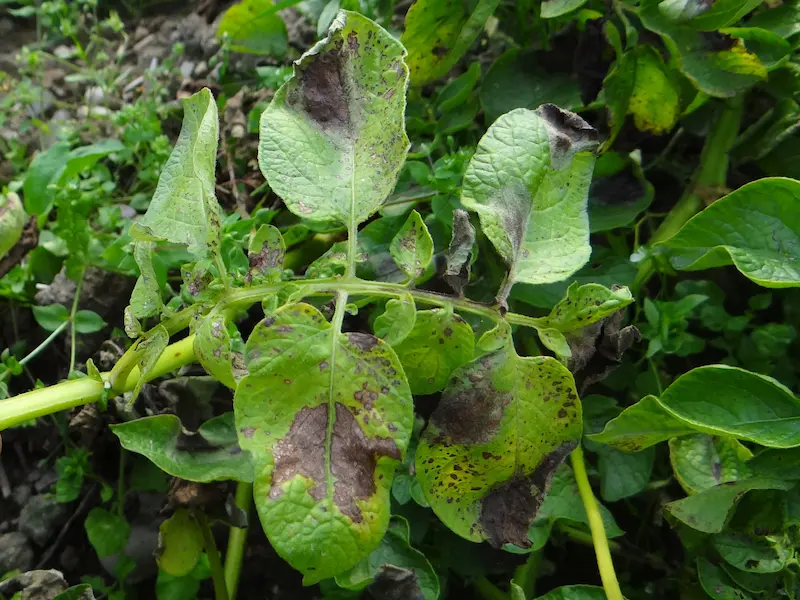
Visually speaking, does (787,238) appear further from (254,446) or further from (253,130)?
(253,130)

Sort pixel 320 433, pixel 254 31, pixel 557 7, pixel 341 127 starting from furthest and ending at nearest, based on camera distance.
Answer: pixel 254 31
pixel 557 7
pixel 341 127
pixel 320 433

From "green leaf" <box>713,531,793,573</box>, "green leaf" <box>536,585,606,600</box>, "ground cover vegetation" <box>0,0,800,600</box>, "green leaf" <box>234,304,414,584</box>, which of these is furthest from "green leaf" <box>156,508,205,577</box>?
"green leaf" <box>713,531,793,573</box>

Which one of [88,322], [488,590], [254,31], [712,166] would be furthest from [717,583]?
[254,31]

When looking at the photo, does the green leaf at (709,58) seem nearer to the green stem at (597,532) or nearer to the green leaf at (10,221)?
the green stem at (597,532)

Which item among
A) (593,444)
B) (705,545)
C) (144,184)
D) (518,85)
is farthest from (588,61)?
(144,184)

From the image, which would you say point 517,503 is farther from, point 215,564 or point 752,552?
point 215,564

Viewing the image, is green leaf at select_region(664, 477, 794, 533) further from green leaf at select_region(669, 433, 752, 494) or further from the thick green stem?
the thick green stem

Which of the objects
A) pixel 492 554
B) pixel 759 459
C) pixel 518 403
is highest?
pixel 518 403
